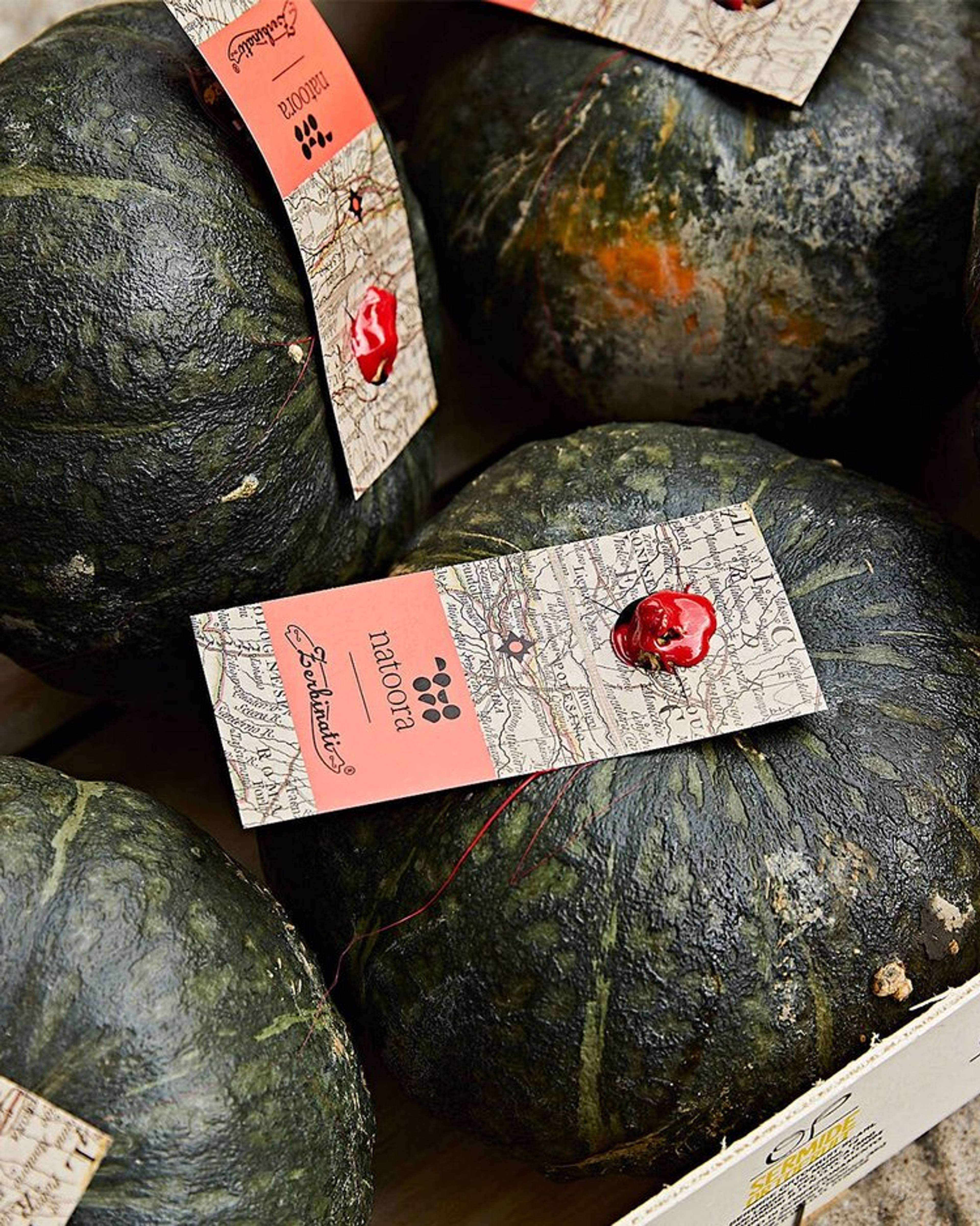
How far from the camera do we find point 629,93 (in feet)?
4.48

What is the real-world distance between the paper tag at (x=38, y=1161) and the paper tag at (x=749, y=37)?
1.03 m

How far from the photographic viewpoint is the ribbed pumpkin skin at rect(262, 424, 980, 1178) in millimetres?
1001

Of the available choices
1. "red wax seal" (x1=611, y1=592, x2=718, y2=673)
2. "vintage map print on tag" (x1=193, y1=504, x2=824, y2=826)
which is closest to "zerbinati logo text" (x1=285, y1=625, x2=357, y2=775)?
"vintage map print on tag" (x1=193, y1=504, x2=824, y2=826)

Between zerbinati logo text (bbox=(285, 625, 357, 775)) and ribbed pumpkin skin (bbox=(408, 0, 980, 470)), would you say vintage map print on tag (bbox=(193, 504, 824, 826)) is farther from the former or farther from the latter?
ribbed pumpkin skin (bbox=(408, 0, 980, 470))

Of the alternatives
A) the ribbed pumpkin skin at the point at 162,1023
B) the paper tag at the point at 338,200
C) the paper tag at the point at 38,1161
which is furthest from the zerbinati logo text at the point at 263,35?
the paper tag at the point at 38,1161

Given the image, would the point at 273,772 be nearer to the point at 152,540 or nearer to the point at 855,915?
the point at 152,540

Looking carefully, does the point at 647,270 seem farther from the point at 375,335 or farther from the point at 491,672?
the point at 491,672

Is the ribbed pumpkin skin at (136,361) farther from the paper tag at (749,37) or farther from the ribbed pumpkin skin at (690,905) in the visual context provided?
the paper tag at (749,37)

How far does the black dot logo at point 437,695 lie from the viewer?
3.43 ft

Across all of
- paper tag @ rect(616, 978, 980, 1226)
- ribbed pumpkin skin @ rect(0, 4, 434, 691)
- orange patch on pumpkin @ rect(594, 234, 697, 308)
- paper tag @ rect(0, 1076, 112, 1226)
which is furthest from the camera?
orange patch on pumpkin @ rect(594, 234, 697, 308)

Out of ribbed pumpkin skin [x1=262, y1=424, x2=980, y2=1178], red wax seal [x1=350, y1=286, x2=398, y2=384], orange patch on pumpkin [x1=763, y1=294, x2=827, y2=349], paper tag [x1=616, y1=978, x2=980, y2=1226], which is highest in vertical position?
red wax seal [x1=350, y1=286, x2=398, y2=384]

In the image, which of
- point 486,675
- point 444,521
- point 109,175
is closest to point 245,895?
point 486,675

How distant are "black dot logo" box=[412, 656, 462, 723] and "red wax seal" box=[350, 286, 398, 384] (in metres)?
0.35

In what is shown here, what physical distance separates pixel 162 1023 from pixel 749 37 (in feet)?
3.27
